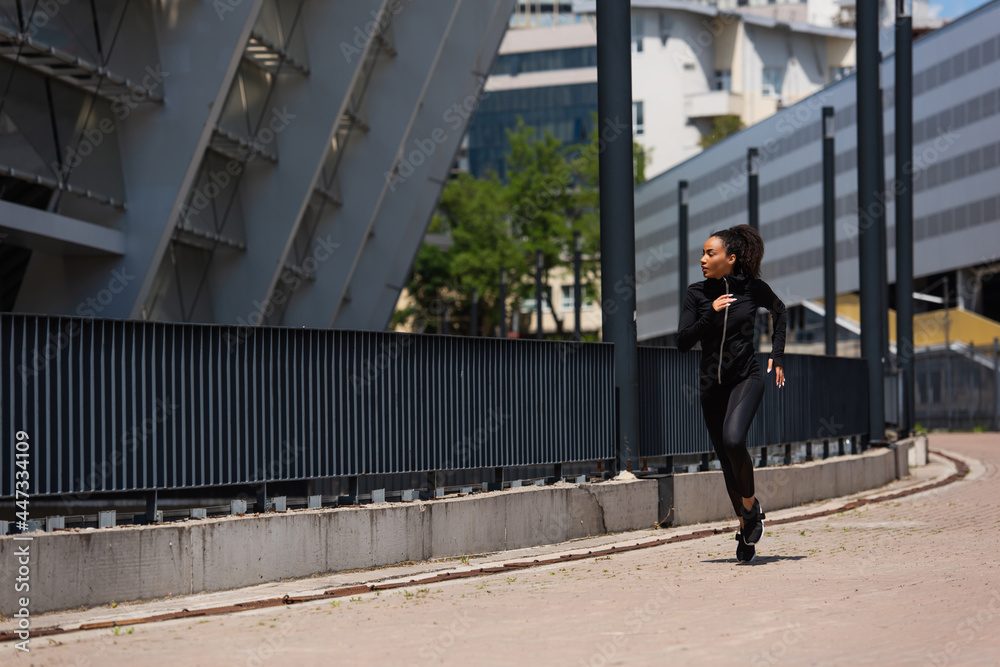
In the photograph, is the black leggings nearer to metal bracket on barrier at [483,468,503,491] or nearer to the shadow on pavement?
the shadow on pavement

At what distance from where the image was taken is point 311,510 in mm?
8812

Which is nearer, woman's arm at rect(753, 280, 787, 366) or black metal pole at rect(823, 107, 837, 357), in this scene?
woman's arm at rect(753, 280, 787, 366)

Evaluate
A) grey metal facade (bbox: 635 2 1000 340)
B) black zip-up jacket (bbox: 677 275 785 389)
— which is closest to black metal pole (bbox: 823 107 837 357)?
black zip-up jacket (bbox: 677 275 785 389)

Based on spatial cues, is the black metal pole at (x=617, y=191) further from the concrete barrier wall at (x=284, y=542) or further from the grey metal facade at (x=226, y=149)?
the grey metal facade at (x=226, y=149)

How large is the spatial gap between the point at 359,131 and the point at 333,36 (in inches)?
309

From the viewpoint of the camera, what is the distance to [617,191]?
1250 centimetres

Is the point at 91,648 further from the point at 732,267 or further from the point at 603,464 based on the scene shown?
the point at 603,464

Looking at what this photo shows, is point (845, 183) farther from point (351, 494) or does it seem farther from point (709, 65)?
point (351, 494)

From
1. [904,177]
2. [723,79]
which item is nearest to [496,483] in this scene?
[904,177]

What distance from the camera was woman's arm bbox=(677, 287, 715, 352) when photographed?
8.44 m

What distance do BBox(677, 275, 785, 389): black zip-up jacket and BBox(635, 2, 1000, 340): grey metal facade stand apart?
53.4m

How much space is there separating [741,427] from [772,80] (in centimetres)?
10219

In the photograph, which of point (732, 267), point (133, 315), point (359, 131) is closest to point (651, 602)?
point (732, 267)

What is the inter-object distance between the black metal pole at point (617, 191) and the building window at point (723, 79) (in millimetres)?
97869
